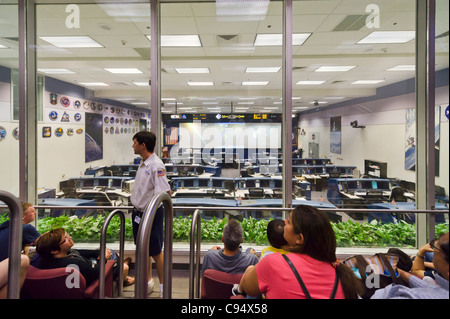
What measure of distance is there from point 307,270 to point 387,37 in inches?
211

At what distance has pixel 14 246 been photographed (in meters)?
1.34

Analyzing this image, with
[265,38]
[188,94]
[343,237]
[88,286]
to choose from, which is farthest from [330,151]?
[88,286]

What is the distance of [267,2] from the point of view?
4039mm

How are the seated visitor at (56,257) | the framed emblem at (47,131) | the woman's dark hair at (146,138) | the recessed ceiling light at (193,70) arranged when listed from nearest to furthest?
the seated visitor at (56,257), the woman's dark hair at (146,138), the framed emblem at (47,131), the recessed ceiling light at (193,70)

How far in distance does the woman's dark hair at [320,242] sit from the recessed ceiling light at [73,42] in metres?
5.33

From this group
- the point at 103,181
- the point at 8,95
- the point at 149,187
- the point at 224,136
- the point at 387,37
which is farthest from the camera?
the point at 224,136

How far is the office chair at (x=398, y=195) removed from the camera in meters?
5.65

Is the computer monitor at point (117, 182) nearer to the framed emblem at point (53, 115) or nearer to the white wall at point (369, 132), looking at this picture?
the framed emblem at point (53, 115)

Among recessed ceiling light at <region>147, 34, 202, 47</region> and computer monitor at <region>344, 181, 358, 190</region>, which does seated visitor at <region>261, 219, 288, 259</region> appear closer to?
recessed ceiling light at <region>147, 34, 202, 47</region>

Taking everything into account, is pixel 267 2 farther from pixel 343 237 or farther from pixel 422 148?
pixel 343 237

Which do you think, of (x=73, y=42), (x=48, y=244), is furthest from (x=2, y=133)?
(x=48, y=244)

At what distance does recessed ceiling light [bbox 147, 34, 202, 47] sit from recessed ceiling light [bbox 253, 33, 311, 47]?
1134 millimetres

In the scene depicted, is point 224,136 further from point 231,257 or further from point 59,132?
point 231,257

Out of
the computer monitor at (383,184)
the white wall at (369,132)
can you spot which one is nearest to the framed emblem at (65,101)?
the white wall at (369,132)
